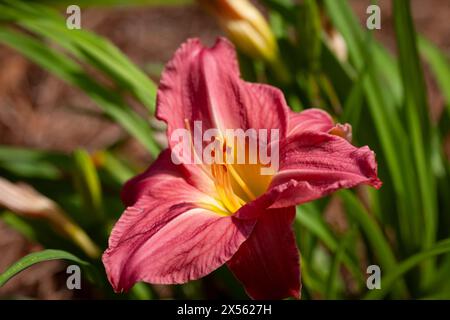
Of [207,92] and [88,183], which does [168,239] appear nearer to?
[207,92]

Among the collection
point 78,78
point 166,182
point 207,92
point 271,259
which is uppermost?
point 78,78

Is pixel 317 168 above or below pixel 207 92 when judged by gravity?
below

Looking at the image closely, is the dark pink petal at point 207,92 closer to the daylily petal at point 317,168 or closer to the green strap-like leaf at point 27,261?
the daylily petal at point 317,168

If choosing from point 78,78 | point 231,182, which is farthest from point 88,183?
point 231,182

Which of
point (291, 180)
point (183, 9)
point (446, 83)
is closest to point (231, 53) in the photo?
point (291, 180)

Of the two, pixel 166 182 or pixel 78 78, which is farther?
pixel 78 78

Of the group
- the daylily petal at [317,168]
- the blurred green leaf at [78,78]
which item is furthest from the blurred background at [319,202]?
the daylily petal at [317,168]

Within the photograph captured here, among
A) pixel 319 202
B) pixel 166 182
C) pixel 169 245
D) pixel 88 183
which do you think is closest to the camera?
pixel 169 245

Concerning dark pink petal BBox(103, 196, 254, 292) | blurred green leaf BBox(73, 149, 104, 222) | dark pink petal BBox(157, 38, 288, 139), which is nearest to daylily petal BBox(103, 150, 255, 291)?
dark pink petal BBox(103, 196, 254, 292)
